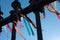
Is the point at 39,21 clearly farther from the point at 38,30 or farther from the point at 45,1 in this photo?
the point at 45,1

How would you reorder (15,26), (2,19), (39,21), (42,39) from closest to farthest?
(42,39), (39,21), (15,26), (2,19)

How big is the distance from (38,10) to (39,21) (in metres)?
0.55

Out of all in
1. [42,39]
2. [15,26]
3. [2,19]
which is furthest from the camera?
[2,19]

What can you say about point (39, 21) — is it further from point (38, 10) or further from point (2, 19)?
point (2, 19)

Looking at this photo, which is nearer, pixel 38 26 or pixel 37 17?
pixel 38 26

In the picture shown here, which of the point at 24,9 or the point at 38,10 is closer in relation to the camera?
the point at 38,10

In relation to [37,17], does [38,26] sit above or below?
below

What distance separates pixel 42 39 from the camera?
17.5ft

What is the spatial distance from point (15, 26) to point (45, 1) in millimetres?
1763

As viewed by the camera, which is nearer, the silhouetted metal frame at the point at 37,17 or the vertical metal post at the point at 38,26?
the vertical metal post at the point at 38,26

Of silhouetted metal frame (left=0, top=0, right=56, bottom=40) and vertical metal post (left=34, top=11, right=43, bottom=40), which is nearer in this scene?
vertical metal post (left=34, top=11, right=43, bottom=40)

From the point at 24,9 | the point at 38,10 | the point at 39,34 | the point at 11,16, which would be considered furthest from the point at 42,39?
the point at 11,16

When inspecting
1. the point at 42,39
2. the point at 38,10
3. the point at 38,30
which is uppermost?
the point at 38,10

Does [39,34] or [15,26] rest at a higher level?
[15,26]
